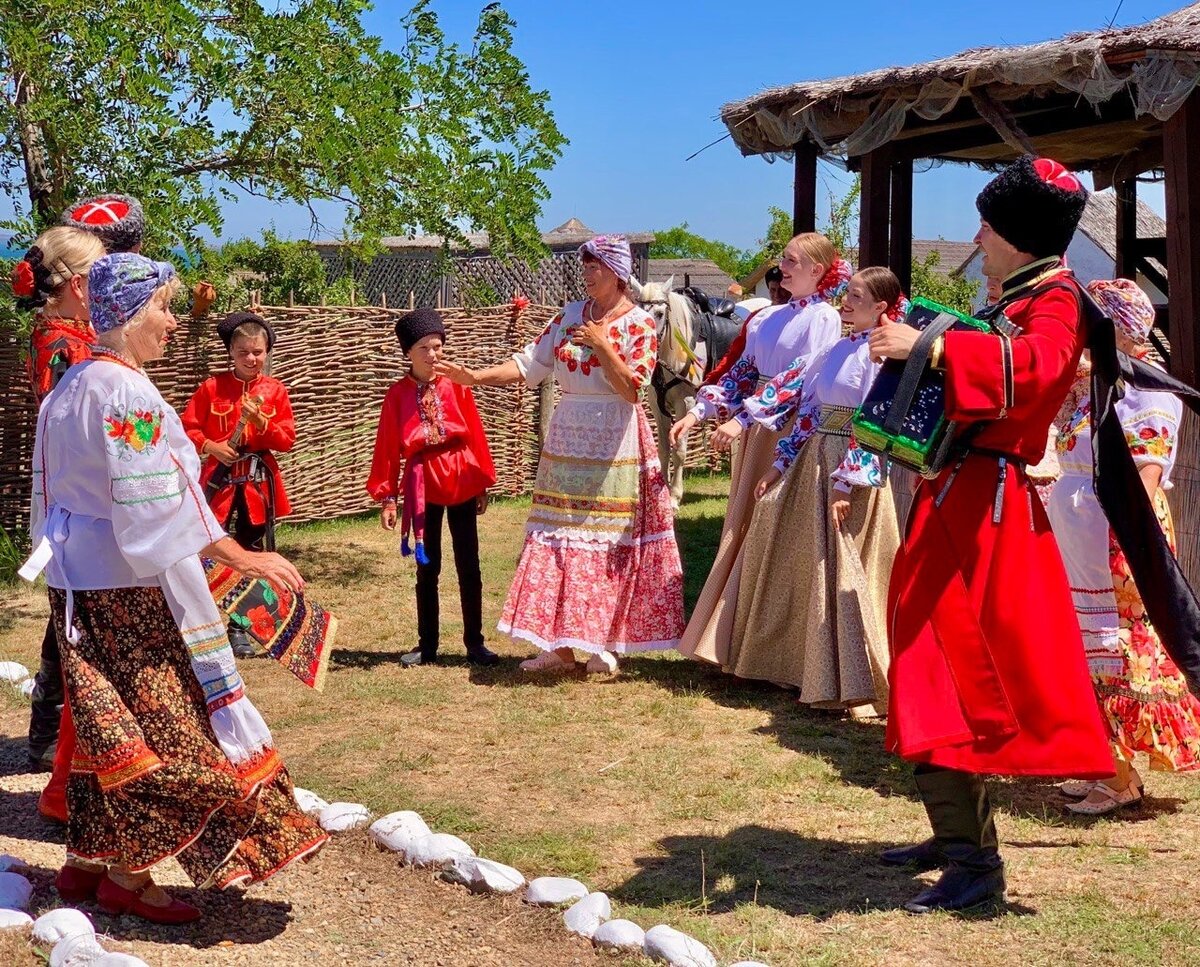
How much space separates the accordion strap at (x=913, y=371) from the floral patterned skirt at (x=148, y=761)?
1.92 metres

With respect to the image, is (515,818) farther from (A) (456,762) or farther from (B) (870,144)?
(B) (870,144)

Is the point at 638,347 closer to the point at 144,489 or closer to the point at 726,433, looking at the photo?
the point at 726,433

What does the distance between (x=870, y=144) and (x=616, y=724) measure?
358 centimetres

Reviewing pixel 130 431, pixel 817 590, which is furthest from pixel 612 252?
pixel 130 431

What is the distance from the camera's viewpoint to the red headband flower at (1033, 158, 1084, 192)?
12.9ft

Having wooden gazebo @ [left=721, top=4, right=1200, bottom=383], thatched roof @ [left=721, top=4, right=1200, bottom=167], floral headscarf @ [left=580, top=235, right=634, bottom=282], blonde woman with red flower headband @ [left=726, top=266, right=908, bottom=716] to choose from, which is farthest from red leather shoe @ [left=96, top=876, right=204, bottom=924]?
thatched roof @ [left=721, top=4, right=1200, bottom=167]

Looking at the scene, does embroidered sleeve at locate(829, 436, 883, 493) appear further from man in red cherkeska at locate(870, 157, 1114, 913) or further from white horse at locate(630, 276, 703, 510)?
white horse at locate(630, 276, 703, 510)

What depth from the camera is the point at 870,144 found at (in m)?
7.88

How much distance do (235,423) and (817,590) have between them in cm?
308

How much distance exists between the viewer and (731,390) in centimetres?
670

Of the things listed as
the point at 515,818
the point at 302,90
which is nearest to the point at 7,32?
the point at 302,90

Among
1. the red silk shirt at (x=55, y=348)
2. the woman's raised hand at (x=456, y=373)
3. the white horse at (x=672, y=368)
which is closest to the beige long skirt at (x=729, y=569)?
the woman's raised hand at (x=456, y=373)

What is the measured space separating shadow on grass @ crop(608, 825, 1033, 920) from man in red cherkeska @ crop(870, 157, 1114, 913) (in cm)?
26

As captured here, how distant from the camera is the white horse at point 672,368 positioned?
1229 cm
